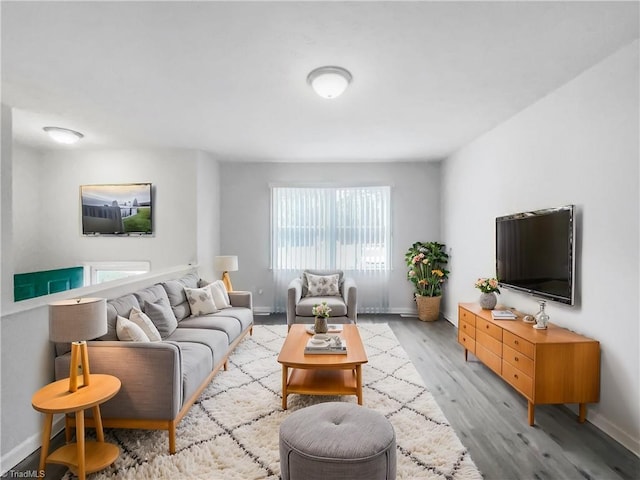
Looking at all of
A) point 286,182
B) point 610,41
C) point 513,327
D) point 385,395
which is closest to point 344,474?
point 385,395

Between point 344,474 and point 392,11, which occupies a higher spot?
point 392,11

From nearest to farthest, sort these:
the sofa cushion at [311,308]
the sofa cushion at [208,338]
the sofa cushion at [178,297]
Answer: the sofa cushion at [208,338] < the sofa cushion at [178,297] < the sofa cushion at [311,308]

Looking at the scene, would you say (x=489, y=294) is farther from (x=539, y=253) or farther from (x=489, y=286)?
(x=539, y=253)

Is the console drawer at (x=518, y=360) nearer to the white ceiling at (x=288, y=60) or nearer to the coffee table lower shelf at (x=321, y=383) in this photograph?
the coffee table lower shelf at (x=321, y=383)

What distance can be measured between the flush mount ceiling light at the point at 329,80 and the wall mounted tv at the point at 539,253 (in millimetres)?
2064

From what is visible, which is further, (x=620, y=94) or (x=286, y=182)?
(x=286, y=182)

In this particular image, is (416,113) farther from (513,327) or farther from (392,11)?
(513,327)

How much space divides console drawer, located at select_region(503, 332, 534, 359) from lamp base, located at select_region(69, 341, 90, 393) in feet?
9.95

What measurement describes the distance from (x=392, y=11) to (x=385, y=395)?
2.83m

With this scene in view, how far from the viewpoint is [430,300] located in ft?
17.8

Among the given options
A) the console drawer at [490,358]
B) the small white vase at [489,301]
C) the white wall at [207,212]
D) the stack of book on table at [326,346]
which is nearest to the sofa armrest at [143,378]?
the stack of book on table at [326,346]

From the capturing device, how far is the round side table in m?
1.85

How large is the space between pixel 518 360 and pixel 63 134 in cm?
539

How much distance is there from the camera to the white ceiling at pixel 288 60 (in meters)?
1.94
